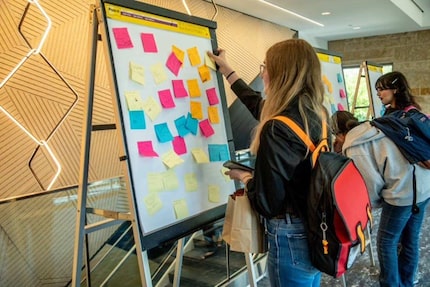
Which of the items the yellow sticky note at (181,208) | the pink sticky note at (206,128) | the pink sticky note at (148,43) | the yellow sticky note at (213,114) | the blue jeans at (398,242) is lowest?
the blue jeans at (398,242)

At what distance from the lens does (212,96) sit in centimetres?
174

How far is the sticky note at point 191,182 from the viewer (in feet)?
5.06

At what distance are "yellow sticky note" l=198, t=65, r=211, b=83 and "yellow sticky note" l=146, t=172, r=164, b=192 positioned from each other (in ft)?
1.76

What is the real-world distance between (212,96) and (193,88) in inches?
5.2

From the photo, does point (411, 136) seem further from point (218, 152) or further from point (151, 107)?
point (151, 107)

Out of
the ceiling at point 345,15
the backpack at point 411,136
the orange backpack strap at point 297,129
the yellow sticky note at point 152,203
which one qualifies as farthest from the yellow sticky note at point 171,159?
the ceiling at point 345,15

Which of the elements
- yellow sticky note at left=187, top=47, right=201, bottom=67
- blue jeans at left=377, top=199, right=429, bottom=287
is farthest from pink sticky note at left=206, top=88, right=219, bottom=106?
blue jeans at left=377, top=199, right=429, bottom=287

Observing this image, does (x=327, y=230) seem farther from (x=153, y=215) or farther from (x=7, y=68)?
(x=7, y=68)

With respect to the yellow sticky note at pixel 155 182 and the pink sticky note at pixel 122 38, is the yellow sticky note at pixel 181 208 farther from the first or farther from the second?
the pink sticky note at pixel 122 38

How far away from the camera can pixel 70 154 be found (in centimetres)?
256

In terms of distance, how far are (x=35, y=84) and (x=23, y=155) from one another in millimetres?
469

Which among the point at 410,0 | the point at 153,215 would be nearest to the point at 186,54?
the point at 153,215

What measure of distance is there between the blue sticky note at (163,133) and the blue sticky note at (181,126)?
60 millimetres

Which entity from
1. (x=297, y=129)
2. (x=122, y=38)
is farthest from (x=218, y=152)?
(x=122, y=38)
